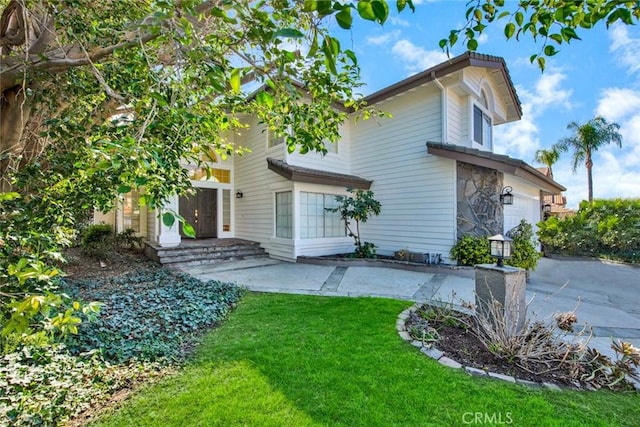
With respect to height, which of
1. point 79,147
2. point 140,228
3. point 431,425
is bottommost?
point 431,425

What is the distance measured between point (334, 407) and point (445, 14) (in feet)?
16.8

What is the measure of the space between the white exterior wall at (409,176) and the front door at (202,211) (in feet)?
20.7

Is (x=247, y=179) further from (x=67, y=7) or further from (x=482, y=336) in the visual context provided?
(x=482, y=336)

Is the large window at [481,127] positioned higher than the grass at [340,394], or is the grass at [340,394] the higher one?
the large window at [481,127]

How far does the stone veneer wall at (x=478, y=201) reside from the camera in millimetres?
8742

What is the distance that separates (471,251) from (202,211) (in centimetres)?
1004

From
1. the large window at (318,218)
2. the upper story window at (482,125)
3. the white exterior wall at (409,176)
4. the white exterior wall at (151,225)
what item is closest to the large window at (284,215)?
the large window at (318,218)

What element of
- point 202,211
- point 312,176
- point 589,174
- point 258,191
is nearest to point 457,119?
point 312,176

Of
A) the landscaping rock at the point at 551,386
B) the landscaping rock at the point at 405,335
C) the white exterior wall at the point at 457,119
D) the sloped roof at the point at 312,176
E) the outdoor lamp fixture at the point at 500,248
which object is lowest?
the landscaping rock at the point at 551,386

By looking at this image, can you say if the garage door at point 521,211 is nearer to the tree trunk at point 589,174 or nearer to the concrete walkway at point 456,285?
the concrete walkway at point 456,285

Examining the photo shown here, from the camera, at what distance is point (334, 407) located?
101 inches

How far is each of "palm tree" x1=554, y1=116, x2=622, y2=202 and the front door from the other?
A: 20213 millimetres

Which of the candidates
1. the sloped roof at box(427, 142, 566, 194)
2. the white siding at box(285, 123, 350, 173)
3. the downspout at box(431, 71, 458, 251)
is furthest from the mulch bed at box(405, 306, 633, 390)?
the white siding at box(285, 123, 350, 173)

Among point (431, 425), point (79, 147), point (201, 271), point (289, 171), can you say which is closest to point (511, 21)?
point (431, 425)
